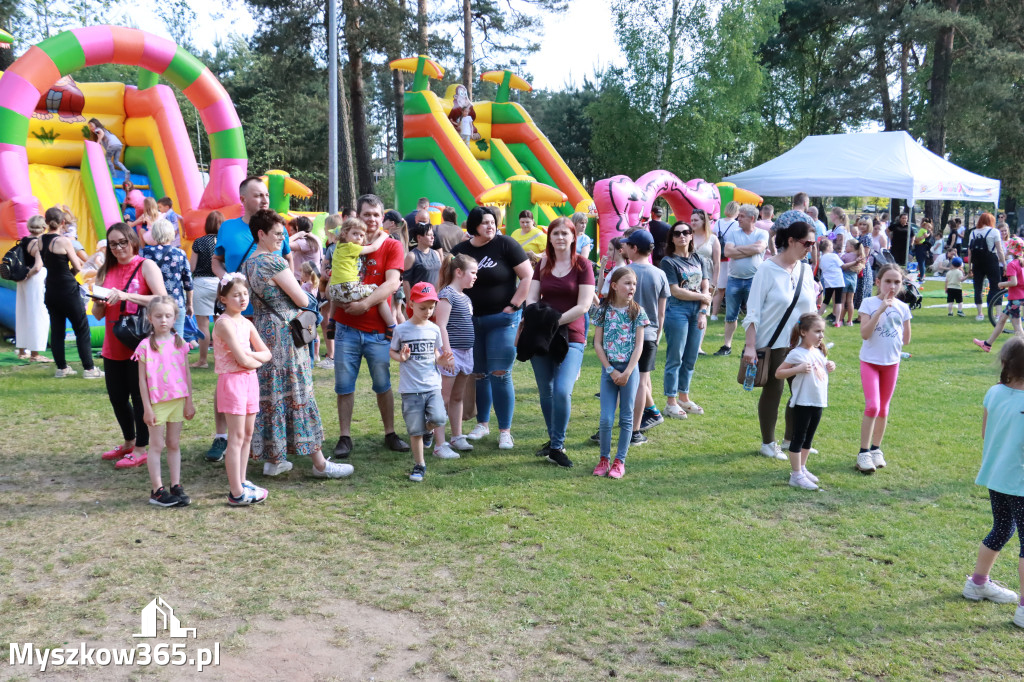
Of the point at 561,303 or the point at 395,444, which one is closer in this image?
the point at 561,303

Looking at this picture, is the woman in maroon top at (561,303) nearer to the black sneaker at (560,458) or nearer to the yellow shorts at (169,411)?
the black sneaker at (560,458)

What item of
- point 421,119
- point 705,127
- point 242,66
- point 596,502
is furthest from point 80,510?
point 242,66

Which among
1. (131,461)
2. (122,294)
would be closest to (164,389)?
(122,294)

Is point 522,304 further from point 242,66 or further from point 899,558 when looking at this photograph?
point 242,66

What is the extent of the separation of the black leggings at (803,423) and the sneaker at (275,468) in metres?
3.37

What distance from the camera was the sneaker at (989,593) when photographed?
3713mm

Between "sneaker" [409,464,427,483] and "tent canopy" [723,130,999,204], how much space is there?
13.2m

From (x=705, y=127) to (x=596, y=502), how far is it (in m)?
28.7

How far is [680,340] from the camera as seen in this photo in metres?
6.82

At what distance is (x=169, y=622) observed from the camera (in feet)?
11.3

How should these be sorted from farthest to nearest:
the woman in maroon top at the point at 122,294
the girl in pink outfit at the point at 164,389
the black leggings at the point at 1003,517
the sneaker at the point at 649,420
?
the sneaker at the point at 649,420 → the woman in maroon top at the point at 122,294 → the girl in pink outfit at the point at 164,389 → the black leggings at the point at 1003,517

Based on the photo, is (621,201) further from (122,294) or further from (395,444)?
(122,294)

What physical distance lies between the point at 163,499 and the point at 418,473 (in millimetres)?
1561

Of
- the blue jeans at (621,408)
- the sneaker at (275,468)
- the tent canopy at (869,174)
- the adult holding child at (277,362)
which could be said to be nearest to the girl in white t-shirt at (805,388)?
the blue jeans at (621,408)
